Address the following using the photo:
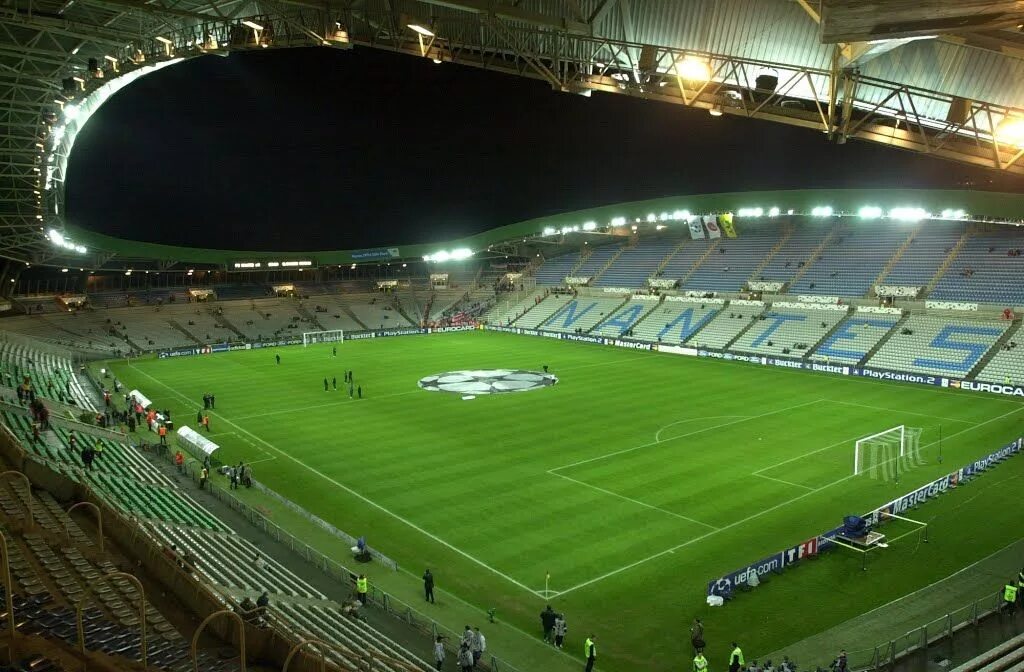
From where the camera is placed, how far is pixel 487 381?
151ft

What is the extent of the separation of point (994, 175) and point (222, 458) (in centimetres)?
2876

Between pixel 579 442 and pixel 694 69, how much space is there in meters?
18.2

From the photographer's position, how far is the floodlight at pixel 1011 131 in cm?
1351

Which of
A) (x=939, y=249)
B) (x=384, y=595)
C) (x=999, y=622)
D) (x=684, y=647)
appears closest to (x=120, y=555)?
(x=384, y=595)

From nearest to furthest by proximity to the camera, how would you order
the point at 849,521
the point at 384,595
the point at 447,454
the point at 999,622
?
the point at 999,622
the point at 384,595
the point at 849,521
the point at 447,454

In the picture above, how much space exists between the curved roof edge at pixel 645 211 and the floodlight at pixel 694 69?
1053 cm

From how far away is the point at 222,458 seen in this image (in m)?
29.9

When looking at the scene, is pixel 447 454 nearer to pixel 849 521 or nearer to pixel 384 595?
pixel 384 595

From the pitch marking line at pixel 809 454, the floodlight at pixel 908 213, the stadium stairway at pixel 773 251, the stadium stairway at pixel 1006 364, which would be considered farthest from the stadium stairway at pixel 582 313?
the pitch marking line at pixel 809 454

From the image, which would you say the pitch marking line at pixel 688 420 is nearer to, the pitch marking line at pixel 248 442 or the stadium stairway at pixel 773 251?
the pitch marking line at pixel 248 442

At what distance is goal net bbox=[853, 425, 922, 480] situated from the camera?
26297 mm

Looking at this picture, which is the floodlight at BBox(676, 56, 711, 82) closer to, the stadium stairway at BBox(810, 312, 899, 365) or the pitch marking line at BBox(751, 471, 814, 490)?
the pitch marking line at BBox(751, 471, 814, 490)

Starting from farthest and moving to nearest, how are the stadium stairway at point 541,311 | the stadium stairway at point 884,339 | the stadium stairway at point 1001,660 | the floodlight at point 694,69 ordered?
the stadium stairway at point 541,311 → the stadium stairway at point 884,339 → the floodlight at point 694,69 → the stadium stairway at point 1001,660

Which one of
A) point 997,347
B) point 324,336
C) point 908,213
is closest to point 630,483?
point 997,347
